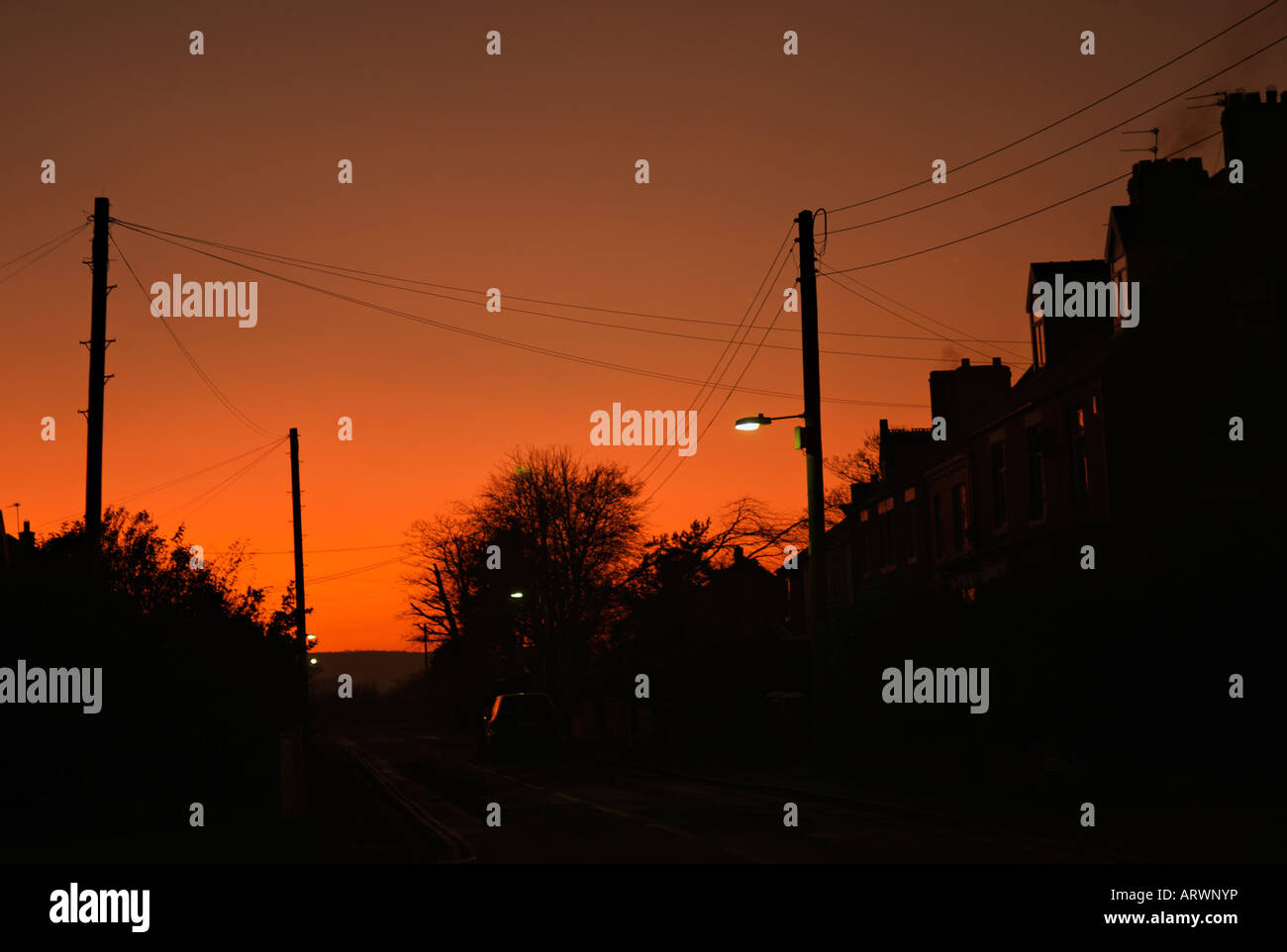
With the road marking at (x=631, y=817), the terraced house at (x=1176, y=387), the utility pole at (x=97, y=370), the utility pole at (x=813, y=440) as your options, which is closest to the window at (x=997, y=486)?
the terraced house at (x=1176, y=387)

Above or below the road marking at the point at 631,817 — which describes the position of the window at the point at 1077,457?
above

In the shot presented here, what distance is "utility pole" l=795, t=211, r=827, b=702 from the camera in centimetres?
2341

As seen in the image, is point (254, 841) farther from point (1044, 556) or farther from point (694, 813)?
point (1044, 556)

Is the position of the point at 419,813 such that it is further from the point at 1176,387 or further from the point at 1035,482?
the point at 1176,387

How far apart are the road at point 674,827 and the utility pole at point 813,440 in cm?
334

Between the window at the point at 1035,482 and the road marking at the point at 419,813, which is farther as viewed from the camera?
the window at the point at 1035,482

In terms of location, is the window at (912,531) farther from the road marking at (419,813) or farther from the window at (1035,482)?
the road marking at (419,813)

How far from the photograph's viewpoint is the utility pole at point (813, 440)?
23406 mm

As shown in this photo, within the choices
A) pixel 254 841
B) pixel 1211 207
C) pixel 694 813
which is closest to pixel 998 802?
pixel 694 813

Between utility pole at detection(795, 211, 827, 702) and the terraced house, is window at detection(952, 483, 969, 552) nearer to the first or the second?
the terraced house

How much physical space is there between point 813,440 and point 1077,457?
24.9 feet

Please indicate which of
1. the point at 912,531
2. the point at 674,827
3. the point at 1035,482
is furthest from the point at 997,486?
the point at 674,827

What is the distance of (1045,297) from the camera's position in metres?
31.8
